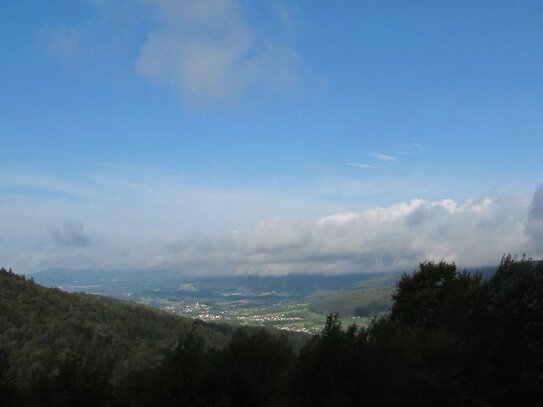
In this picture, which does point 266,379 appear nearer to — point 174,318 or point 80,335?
point 80,335

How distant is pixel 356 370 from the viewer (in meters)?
21.3

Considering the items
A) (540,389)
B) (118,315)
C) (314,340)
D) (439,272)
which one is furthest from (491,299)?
(118,315)

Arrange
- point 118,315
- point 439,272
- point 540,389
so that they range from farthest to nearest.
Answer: point 118,315
point 439,272
point 540,389

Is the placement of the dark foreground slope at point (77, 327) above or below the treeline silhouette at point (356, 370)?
below

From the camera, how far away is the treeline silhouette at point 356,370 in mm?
20594

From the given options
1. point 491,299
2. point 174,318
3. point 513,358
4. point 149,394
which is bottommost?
point 174,318

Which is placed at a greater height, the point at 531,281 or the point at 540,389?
the point at 531,281

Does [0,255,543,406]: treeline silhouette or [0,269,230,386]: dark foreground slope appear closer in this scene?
[0,255,543,406]: treeline silhouette

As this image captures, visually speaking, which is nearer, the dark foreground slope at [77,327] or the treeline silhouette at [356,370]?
the treeline silhouette at [356,370]

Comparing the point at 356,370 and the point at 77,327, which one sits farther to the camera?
the point at 77,327

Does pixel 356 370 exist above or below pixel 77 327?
above

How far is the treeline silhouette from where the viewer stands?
20594 mm

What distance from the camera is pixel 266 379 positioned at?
2506cm

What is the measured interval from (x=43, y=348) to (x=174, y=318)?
66004 mm
